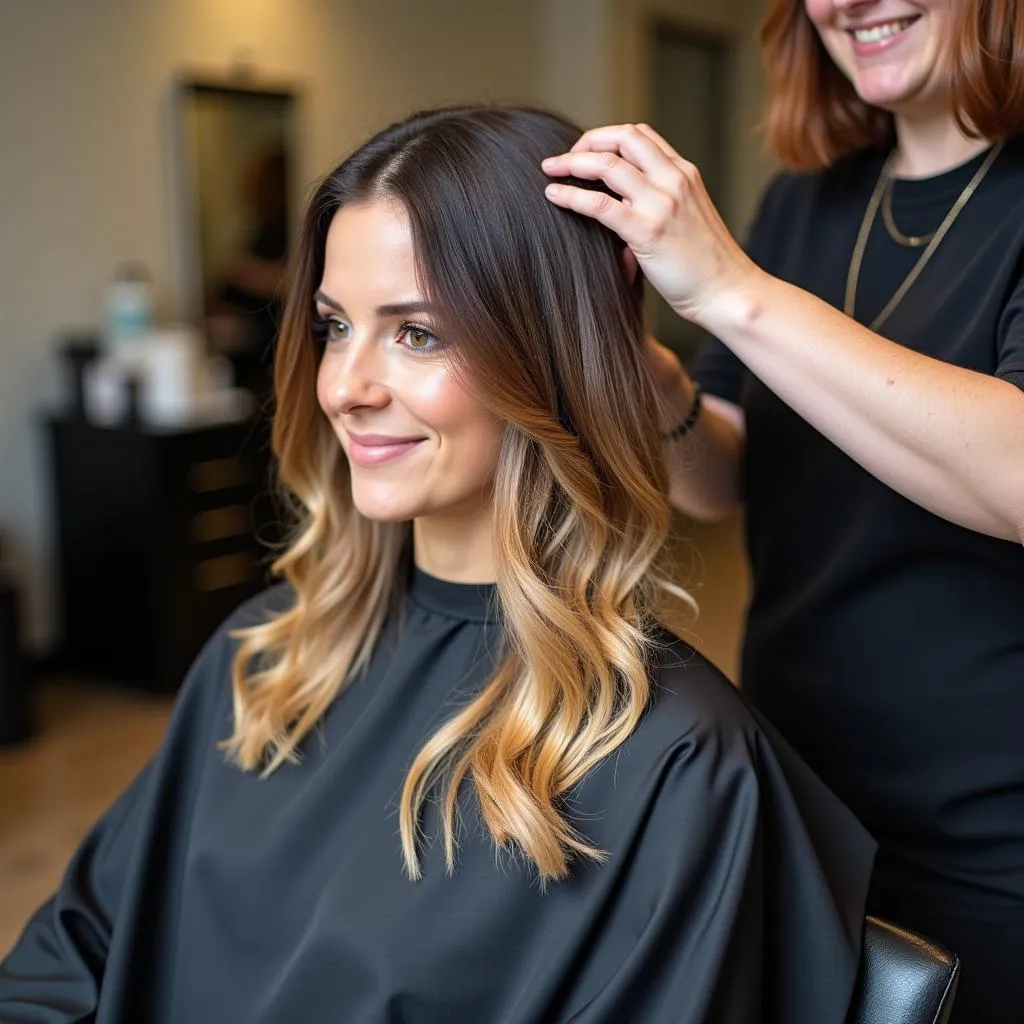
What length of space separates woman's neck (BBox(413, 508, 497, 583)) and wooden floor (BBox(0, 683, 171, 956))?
160 cm

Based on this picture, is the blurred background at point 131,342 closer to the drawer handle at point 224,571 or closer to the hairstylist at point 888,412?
the drawer handle at point 224,571

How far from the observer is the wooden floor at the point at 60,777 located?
2582mm

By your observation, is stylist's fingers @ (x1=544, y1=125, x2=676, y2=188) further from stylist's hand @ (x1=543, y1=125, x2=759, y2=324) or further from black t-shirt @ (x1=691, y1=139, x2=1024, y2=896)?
black t-shirt @ (x1=691, y1=139, x2=1024, y2=896)

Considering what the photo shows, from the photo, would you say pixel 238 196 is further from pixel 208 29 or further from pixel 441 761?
pixel 441 761

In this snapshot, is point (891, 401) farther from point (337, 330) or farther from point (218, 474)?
point (218, 474)

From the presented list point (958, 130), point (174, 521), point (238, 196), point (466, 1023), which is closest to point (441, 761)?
point (466, 1023)

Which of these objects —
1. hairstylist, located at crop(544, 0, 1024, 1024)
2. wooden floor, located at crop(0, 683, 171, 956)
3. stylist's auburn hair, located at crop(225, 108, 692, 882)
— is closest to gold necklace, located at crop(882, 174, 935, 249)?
hairstylist, located at crop(544, 0, 1024, 1024)

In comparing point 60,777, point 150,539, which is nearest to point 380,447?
point 60,777

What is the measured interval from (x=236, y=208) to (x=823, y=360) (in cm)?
342

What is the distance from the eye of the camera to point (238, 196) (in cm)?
400

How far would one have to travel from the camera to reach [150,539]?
3.40 m

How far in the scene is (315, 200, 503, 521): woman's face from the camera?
106cm

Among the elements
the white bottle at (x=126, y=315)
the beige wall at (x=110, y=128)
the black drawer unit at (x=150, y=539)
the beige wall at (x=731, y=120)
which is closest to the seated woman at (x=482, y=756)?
the black drawer unit at (x=150, y=539)

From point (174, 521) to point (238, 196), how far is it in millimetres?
1234
